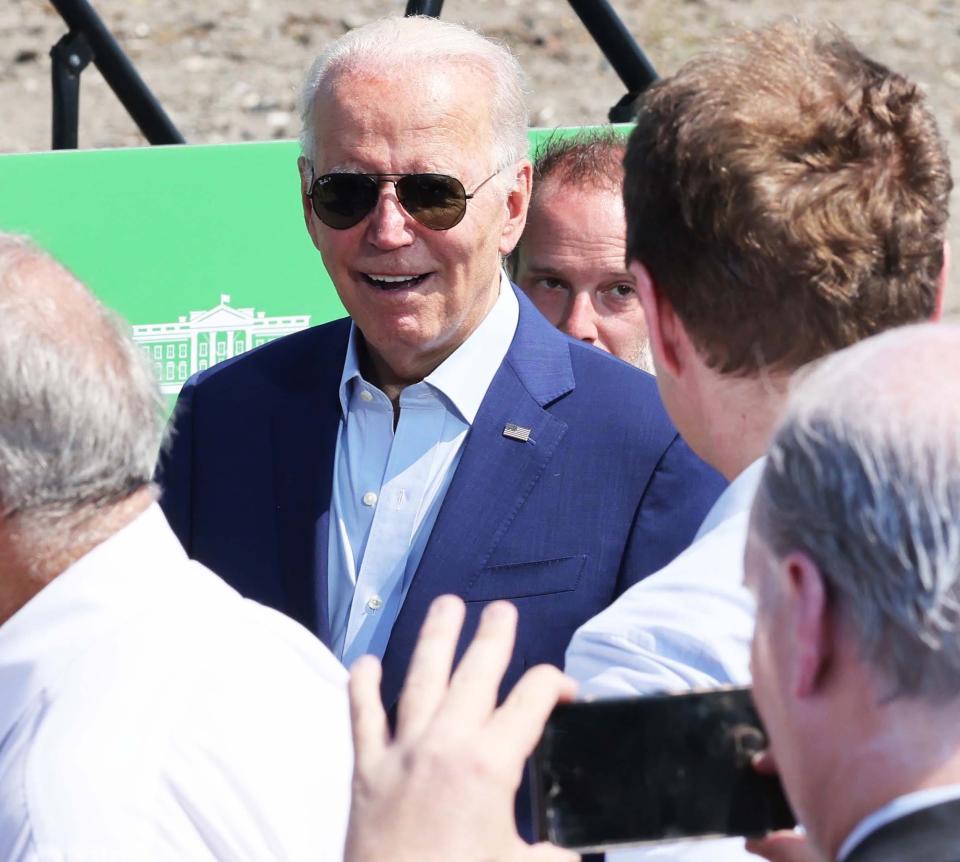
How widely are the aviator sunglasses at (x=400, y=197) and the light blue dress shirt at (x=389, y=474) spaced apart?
0.21 metres

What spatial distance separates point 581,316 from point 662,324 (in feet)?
5.67

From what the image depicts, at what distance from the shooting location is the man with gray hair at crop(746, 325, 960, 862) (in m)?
1.01

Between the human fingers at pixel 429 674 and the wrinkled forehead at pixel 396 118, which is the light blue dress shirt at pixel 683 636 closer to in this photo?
the human fingers at pixel 429 674

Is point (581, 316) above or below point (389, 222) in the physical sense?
below

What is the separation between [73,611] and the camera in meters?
1.56

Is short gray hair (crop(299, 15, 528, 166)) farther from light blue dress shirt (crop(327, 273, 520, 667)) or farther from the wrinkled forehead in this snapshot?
light blue dress shirt (crop(327, 273, 520, 667))

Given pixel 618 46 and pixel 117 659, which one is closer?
pixel 117 659

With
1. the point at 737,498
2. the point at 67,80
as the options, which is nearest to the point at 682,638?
the point at 737,498

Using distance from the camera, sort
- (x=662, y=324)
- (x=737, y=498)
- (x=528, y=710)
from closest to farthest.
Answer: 1. (x=528, y=710)
2. (x=737, y=498)
3. (x=662, y=324)

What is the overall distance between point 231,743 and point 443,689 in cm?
47

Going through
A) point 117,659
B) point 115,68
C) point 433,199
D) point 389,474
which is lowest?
point 115,68

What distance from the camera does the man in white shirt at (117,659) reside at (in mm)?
1424

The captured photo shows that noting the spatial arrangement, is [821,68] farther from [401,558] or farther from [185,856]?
[401,558]

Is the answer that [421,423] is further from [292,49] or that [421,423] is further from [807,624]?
[292,49]
